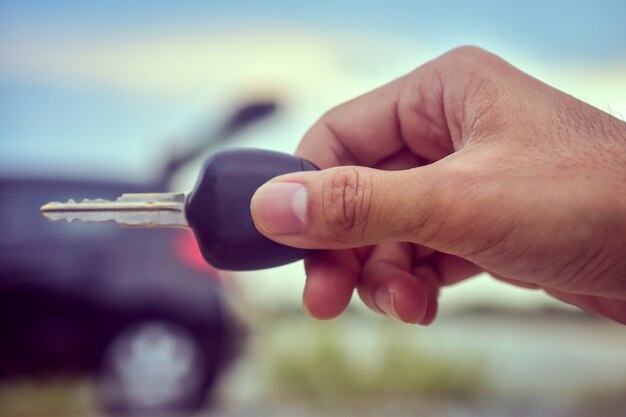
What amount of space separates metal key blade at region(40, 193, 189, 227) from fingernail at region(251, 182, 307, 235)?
0.20m

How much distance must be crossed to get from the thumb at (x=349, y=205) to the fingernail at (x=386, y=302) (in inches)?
12.8

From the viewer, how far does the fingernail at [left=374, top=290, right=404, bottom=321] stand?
4.95 feet

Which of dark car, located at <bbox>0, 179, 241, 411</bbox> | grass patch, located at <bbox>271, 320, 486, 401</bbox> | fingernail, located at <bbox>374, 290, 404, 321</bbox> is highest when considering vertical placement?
fingernail, located at <bbox>374, 290, 404, 321</bbox>

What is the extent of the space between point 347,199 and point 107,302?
3.31 m

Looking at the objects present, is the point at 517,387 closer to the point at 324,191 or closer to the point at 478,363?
the point at 478,363

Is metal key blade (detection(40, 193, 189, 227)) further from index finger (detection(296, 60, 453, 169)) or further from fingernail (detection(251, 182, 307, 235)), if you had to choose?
index finger (detection(296, 60, 453, 169))

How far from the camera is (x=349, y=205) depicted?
116cm

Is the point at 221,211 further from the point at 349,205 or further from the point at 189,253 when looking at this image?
the point at 189,253

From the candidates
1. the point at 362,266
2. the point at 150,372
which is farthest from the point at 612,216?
the point at 150,372

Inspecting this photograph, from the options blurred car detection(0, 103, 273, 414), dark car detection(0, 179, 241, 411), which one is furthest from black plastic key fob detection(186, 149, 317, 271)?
dark car detection(0, 179, 241, 411)

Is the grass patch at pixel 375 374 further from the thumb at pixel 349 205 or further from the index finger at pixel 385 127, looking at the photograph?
the thumb at pixel 349 205

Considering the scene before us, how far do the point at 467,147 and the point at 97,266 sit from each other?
333cm

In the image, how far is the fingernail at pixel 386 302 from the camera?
151 centimetres

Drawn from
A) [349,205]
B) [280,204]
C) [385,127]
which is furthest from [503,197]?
[385,127]
